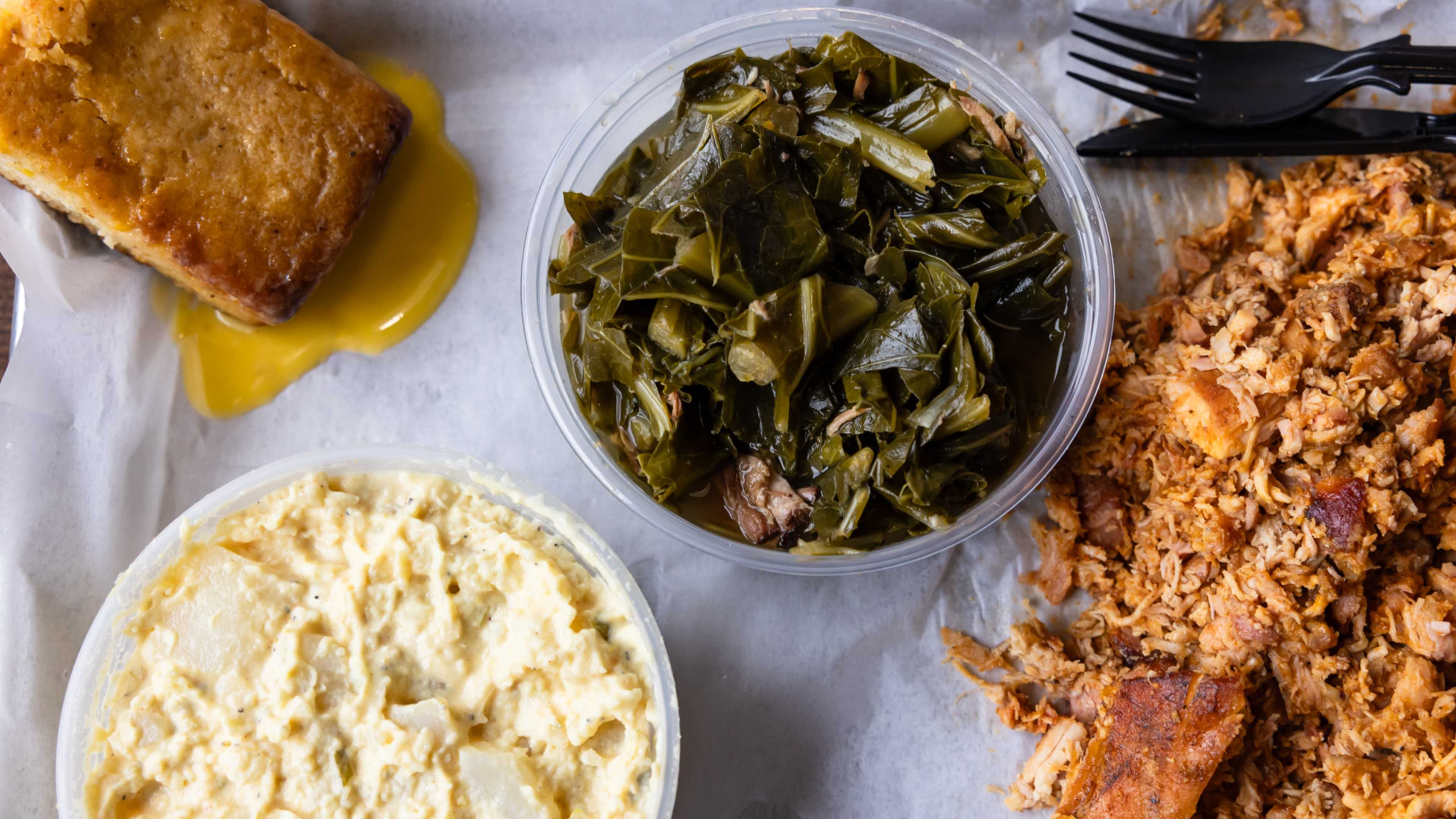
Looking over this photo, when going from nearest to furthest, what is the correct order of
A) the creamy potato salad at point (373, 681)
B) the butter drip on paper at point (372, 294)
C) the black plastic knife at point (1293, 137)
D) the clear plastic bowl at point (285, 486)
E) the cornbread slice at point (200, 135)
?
1. the creamy potato salad at point (373, 681)
2. the clear plastic bowl at point (285, 486)
3. the cornbread slice at point (200, 135)
4. the black plastic knife at point (1293, 137)
5. the butter drip on paper at point (372, 294)

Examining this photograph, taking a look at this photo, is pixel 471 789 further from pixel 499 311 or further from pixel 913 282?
pixel 913 282

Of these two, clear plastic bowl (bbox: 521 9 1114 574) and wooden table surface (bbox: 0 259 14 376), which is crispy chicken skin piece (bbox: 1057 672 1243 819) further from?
wooden table surface (bbox: 0 259 14 376)

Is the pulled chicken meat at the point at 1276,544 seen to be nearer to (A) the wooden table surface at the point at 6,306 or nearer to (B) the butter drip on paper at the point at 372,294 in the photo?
(B) the butter drip on paper at the point at 372,294

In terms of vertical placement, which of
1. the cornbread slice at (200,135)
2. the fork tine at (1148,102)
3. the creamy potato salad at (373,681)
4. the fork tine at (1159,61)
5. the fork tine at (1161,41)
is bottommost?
the creamy potato salad at (373,681)

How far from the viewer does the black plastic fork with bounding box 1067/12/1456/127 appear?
10.9 feet

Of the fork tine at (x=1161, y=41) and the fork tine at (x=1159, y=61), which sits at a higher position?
the fork tine at (x=1161, y=41)

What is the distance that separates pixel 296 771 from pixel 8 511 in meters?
1.39

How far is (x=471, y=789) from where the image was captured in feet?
9.08

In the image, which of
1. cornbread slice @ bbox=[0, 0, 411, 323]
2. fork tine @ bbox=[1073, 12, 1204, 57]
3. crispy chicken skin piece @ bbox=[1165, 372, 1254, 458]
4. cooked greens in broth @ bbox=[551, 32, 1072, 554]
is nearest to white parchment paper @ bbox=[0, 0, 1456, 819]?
fork tine @ bbox=[1073, 12, 1204, 57]

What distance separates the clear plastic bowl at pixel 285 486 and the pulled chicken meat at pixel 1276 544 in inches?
44.0

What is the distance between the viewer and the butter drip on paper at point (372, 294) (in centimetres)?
355

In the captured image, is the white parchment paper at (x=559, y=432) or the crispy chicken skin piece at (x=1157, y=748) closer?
the crispy chicken skin piece at (x=1157, y=748)

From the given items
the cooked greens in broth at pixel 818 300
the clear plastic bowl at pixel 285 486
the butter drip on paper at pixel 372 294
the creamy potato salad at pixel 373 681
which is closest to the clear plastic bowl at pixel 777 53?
the cooked greens in broth at pixel 818 300

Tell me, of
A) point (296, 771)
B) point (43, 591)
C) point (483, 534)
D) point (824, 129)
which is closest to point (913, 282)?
point (824, 129)
